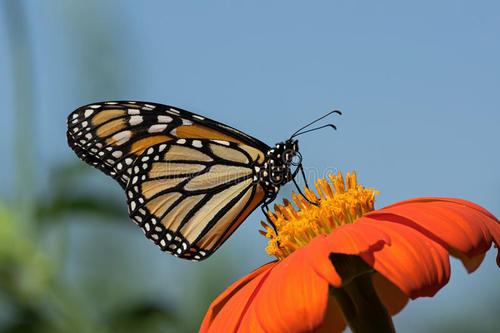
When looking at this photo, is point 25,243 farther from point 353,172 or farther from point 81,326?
point 353,172

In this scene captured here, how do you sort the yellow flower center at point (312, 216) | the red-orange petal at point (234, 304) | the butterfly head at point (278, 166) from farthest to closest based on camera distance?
the butterfly head at point (278, 166) < the yellow flower center at point (312, 216) < the red-orange petal at point (234, 304)

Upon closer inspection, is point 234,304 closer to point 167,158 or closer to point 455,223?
point 455,223

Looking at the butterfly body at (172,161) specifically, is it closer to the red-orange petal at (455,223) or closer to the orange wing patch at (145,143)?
the orange wing patch at (145,143)

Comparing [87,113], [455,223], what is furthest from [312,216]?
[87,113]

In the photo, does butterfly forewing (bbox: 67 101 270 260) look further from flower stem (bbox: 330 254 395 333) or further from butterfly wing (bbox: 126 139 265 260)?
flower stem (bbox: 330 254 395 333)

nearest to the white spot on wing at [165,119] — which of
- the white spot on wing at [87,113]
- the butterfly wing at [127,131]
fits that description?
the butterfly wing at [127,131]

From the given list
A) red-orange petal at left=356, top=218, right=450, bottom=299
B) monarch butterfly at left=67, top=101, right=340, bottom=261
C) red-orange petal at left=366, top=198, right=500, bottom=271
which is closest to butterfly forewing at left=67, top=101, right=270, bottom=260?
monarch butterfly at left=67, top=101, right=340, bottom=261
